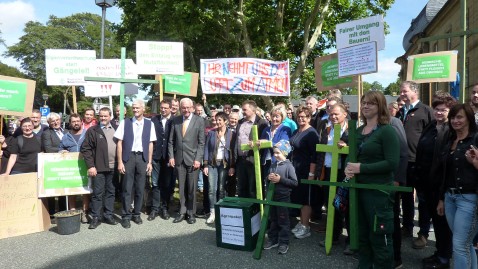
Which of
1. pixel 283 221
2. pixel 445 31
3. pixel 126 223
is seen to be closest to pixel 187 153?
pixel 126 223

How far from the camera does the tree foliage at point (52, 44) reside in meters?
47.5

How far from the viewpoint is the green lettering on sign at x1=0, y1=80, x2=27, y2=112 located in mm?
5742

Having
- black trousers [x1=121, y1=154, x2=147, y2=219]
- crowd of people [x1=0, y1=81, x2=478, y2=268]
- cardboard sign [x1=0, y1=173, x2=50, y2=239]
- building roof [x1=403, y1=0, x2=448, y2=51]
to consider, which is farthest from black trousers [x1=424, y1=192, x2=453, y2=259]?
building roof [x1=403, y1=0, x2=448, y2=51]

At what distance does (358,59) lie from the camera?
5.30 meters

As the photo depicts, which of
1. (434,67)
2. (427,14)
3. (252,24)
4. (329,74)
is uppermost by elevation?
(427,14)

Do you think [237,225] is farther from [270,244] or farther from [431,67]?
[431,67]

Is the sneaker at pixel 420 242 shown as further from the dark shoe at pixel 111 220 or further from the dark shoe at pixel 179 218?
the dark shoe at pixel 111 220

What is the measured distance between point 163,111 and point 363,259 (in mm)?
4340

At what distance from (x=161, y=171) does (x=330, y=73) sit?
3495mm

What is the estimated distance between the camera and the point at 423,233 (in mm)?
4816

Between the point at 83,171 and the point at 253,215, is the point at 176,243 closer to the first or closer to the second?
the point at 253,215

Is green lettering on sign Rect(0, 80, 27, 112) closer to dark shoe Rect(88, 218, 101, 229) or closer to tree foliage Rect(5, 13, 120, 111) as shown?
dark shoe Rect(88, 218, 101, 229)

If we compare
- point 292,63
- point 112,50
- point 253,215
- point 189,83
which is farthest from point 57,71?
point 112,50

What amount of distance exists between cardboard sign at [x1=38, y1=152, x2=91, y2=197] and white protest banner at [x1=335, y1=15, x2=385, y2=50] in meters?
4.69
